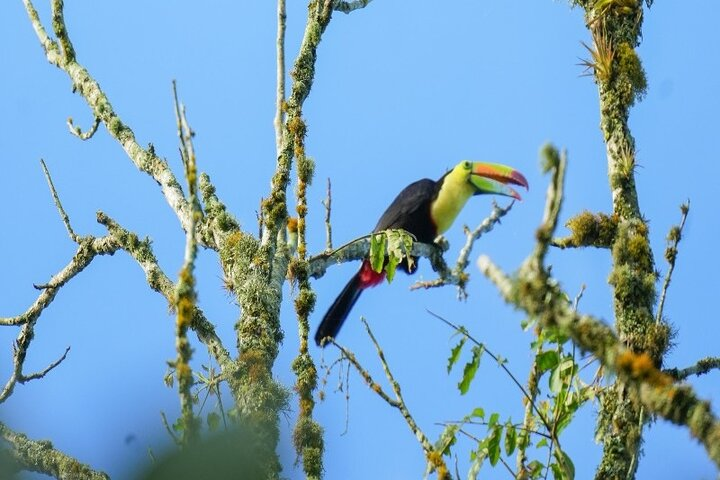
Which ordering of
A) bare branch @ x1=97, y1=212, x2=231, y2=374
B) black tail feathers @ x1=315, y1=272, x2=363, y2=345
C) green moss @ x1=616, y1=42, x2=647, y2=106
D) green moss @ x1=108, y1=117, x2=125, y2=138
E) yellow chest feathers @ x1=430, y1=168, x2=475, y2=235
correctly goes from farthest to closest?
1. yellow chest feathers @ x1=430, y1=168, x2=475, y2=235
2. black tail feathers @ x1=315, y1=272, x2=363, y2=345
3. green moss @ x1=616, y1=42, x2=647, y2=106
4. green moss @ x1=108, y1=117, x2=125, y2=138
5. bare branch @ x1=97, y1=212, x2=231, y2=374

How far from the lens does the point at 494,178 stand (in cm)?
914

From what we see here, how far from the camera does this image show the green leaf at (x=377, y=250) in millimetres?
5758

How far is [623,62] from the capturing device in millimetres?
7133

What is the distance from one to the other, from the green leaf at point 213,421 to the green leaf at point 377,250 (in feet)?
13.4

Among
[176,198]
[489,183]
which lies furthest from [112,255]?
[489,183]

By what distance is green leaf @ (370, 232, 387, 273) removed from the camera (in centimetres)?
576

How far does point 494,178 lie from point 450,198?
0.60 meters

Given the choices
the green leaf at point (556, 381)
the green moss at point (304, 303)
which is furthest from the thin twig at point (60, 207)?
the green leaf at point (556, 381)

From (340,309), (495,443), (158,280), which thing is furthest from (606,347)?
(340,309)

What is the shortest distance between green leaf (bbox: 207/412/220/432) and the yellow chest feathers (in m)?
7.10

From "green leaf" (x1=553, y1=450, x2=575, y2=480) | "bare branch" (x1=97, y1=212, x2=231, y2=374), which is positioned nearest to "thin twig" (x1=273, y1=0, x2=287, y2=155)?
"bare branch" (x1=97, y1=212, x2=231, y2=374)

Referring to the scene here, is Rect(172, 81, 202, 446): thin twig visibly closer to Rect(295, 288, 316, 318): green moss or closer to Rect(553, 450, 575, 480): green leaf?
Rect(553, 450, 575, 480): green leaf

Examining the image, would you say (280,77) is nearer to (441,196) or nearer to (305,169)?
(305,169)

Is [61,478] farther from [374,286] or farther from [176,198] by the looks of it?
[374,286]
